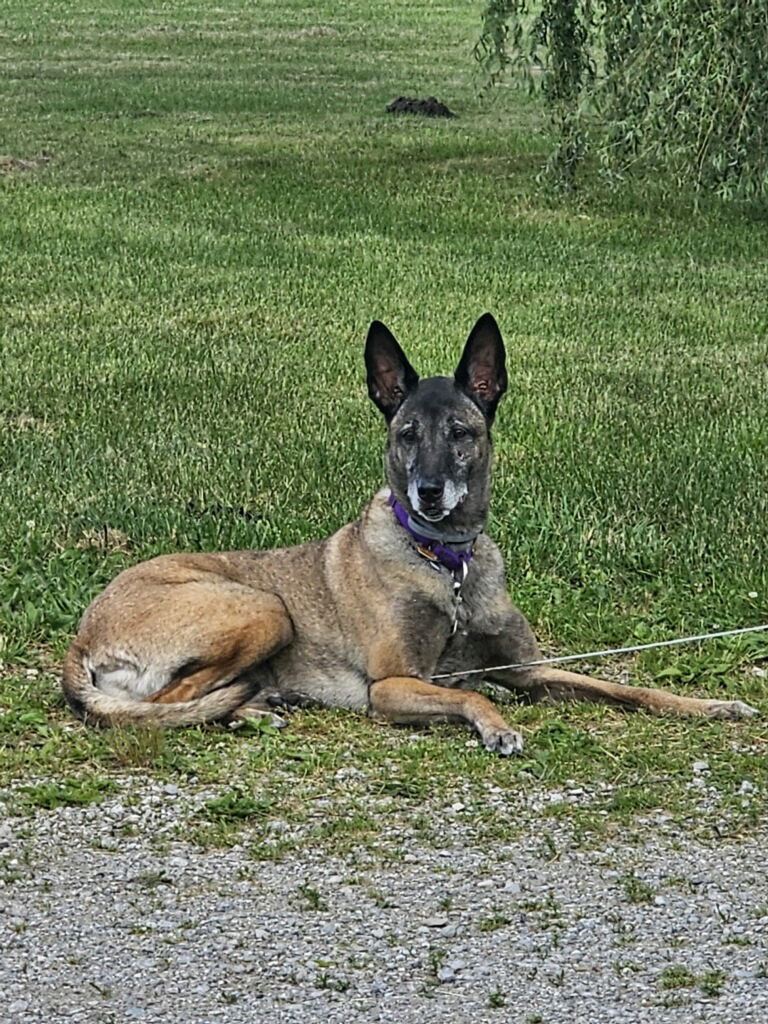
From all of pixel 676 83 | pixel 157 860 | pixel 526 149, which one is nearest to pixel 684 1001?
pixel 157 860

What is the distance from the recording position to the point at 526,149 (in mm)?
21109

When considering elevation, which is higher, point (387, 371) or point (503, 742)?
point (387, 371)

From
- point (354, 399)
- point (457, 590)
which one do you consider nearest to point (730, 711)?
point (457, 590)

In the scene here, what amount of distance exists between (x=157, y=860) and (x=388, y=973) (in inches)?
36.2

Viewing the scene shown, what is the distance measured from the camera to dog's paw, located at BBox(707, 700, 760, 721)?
234 inches

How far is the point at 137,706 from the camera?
18.9ft

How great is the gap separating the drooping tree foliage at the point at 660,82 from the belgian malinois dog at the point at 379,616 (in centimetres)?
783

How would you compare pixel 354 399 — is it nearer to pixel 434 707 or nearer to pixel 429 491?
pixel 429 491

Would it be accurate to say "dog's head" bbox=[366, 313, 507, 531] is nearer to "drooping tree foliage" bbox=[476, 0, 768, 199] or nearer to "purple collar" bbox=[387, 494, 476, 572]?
"purple collar" bbox=[387, 494, 476, 572]

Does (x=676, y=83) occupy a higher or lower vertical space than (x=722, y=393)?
higher

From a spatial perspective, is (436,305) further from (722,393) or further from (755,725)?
(755,725)

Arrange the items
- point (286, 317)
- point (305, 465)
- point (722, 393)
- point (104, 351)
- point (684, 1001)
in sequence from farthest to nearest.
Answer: point (286, 317) → point (104, 351) → point (722, 393) → point (305, 465) → point (684, 1001)

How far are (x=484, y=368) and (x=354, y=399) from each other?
170 inches

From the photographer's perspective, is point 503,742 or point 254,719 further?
point 254,719
